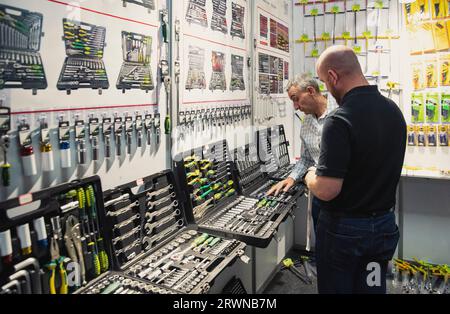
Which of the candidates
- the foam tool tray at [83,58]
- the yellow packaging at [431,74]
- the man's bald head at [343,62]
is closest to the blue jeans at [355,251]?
the man's bald head at [343,62]

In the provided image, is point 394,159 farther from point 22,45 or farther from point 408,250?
point 408,250

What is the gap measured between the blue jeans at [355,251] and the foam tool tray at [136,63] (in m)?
1.16

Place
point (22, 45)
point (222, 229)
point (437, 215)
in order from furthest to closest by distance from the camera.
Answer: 1. point (437, 215)
2. point (222, 229)
3. point (22, 45)

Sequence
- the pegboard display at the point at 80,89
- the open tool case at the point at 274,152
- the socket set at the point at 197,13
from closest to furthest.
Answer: the pegboard display at the point at 80,89
the socket set at the point at 197,13
the open tool case at the point at 274,152

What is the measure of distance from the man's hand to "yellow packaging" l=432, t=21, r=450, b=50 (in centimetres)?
227

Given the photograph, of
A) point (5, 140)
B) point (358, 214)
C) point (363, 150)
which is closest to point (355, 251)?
point (358, 214)

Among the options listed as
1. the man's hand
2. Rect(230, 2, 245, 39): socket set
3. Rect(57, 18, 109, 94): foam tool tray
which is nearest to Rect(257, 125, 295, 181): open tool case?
the man's hand

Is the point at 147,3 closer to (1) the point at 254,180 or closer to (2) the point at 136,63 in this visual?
(2) the point at 136,63

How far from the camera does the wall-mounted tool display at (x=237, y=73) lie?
3137 millimetres

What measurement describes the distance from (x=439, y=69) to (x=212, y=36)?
2.49m

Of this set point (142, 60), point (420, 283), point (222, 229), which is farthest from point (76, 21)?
point (420, 283)

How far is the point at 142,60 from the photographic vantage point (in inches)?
77.8

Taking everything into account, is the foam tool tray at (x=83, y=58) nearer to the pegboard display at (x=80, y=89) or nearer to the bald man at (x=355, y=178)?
the pegboard display at (x=80, y=89)

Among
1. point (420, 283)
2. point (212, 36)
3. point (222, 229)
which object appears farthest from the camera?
point (420, 283)
